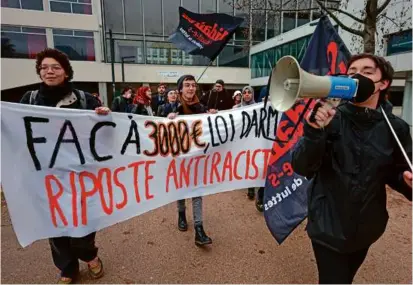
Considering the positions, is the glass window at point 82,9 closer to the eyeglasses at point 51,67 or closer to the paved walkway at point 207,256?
the paved walkway at point 207,256

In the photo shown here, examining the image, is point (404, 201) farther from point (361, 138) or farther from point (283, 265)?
point (361, 138)

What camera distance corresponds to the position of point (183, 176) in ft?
9.81

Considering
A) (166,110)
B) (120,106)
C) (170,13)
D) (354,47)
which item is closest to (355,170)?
(166,110)

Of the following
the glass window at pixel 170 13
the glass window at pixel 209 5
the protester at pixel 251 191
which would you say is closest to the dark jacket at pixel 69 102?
the protester at pixel 251 191

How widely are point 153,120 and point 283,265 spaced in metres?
1.84

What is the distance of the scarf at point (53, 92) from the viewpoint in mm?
2316

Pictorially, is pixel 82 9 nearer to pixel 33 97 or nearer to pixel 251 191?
pixel 251 191

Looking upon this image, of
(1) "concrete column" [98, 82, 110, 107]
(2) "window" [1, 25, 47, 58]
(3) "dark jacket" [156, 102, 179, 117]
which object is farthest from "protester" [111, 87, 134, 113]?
(2) "window" [1, 25, 47, 58]

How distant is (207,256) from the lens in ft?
9.12

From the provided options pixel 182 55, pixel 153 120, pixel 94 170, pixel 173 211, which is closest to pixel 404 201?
pixel 173 211

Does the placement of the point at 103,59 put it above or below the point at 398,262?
above

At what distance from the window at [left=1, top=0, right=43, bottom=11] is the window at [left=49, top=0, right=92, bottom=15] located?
2.38ft

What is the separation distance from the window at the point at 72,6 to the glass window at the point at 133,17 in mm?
2553

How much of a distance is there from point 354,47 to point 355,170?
1180cm
